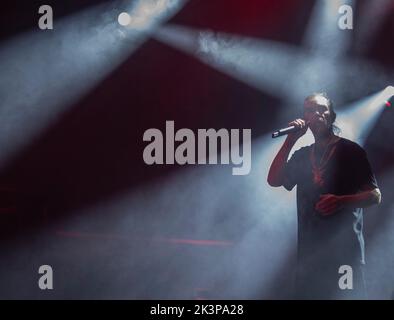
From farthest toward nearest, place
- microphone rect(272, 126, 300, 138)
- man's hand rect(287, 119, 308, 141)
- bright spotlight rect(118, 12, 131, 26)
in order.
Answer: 1. bright spotlight rect(118, 12, 131, 26)
2. man's hand rect(287, 119, 308, 141)
3. microphone rect(272, 126, 300, 138)

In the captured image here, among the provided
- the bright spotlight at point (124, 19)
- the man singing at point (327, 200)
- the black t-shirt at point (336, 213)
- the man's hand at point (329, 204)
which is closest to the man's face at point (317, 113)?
the man singing at point (327, 200)

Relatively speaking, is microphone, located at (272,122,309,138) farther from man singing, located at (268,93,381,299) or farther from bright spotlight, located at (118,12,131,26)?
bright spotlight, located at (118,12,131,26)

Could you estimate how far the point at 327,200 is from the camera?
8.55 feet

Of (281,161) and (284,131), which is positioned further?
(281,161)

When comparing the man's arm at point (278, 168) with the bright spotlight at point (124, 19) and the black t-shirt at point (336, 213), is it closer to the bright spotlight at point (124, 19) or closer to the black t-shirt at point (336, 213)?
the black t-shirt at point (336, 213)

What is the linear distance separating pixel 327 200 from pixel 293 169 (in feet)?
0.82

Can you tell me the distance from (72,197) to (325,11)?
180cm

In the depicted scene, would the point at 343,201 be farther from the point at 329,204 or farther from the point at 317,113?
the point at 317,113

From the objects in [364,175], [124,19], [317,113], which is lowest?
[364,175]

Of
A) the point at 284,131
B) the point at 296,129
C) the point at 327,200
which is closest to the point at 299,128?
the point at 296,129

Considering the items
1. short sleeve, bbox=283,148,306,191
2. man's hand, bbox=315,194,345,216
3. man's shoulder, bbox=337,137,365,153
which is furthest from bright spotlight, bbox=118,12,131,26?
man's hand, bbox=315,194,345,216

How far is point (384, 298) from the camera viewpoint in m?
2.66

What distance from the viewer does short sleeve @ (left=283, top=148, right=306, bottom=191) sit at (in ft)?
8.74

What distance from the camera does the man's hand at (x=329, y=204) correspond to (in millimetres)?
2598
